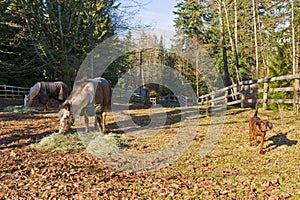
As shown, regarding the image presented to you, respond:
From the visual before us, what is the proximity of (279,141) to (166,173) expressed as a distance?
10.0ft

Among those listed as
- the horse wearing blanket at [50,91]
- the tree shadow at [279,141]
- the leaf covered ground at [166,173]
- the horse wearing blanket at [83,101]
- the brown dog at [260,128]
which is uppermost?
the horse wearing blanket at [50,91]

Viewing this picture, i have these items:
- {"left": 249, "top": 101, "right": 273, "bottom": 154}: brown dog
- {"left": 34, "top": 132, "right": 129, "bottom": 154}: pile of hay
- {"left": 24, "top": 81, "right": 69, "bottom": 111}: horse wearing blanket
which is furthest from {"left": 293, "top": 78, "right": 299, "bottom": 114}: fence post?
{"left": 24, "top": 81, "right": 69, "bottom": 111}: horse wearing blanket

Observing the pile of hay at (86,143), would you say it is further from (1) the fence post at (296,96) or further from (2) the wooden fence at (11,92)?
(2) the wooden fence at (11,92)

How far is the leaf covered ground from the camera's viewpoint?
12.8 ft

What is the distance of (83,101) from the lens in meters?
7.25

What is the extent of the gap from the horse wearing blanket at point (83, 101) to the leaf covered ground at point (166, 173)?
527 mm

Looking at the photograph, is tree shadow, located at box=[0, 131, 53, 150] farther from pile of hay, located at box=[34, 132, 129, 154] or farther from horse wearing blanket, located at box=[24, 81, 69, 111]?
horse wearing blanket, located at box=[24, 81, 69, 111]

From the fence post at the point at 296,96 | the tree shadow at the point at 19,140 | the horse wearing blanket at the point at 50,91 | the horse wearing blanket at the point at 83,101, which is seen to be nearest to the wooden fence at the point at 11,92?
the horse wearing blanket at the point at 50,91

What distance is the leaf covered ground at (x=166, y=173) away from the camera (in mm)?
3904

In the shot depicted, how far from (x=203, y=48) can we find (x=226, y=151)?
24447 millimetres

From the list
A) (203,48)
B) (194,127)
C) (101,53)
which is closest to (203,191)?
(194,127)

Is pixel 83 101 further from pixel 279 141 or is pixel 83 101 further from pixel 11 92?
pixel 11 92

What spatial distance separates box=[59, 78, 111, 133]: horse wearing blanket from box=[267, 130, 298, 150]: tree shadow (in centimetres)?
434

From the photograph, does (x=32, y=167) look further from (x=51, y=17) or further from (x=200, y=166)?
(x=51, y=17)
